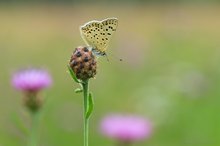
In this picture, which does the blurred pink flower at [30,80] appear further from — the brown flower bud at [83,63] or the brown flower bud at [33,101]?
the brown flower bud at [83,63]

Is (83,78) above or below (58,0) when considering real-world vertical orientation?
above

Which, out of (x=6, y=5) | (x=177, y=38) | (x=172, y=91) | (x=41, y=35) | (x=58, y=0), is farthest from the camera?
(x=58, y=0)

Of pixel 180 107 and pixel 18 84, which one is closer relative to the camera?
pixel 18 84

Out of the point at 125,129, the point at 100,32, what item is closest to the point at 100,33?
the point at 100,32

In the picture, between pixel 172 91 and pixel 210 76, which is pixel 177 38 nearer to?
pixel 210 76

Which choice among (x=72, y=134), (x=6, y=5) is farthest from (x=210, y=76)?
(x=6, y=5)

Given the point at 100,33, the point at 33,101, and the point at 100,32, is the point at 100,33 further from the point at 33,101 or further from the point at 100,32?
the point at 33,101
